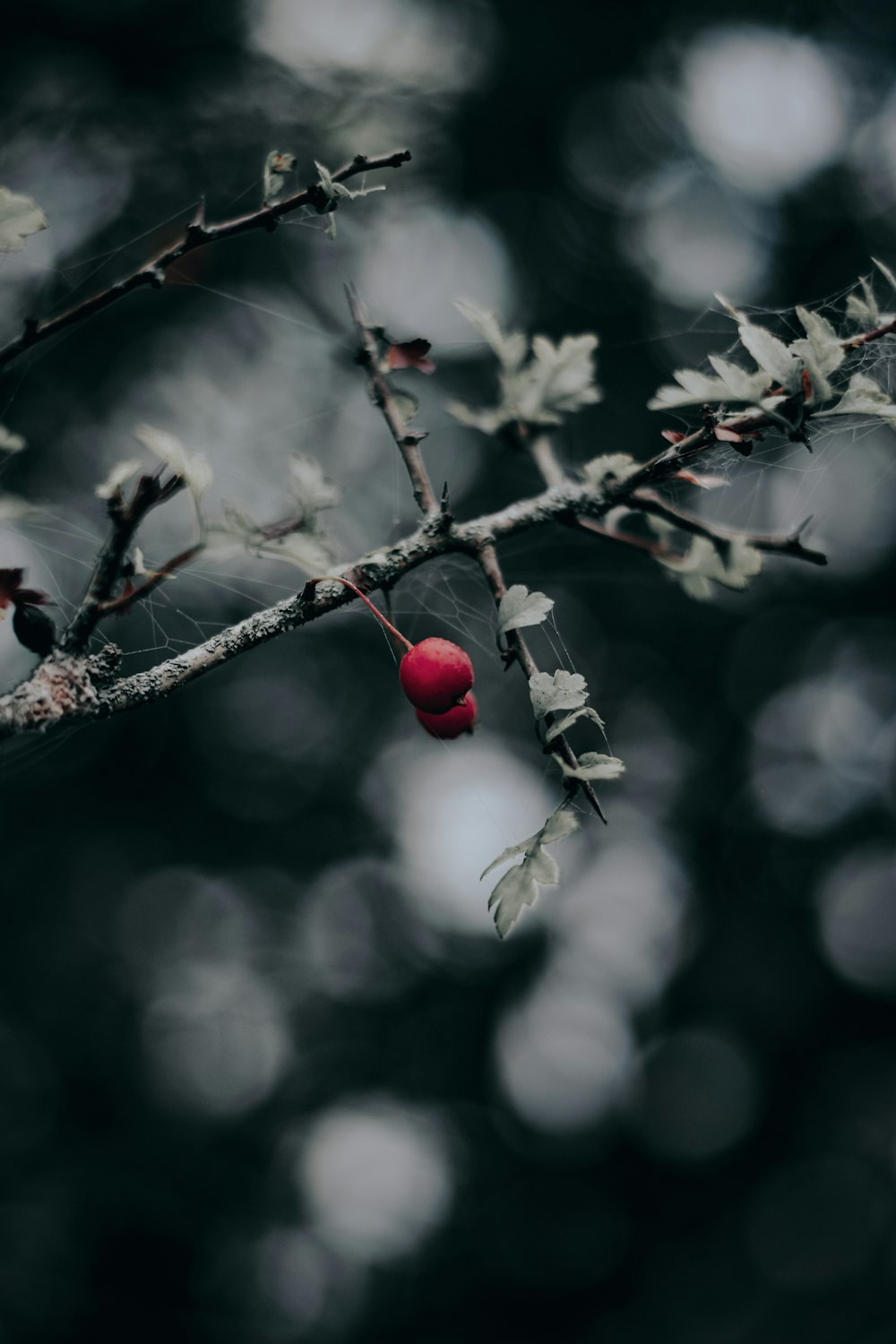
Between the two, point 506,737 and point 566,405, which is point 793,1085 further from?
point 566,405

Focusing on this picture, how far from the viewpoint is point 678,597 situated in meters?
5.38

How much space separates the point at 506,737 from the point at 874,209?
4.12m

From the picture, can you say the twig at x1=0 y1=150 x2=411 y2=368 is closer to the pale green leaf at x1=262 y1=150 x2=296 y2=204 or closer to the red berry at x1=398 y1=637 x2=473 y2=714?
the pale green leaf at x1=262 y1=150 x2=296 y2=204

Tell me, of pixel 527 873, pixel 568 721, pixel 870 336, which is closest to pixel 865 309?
pixel 870 336

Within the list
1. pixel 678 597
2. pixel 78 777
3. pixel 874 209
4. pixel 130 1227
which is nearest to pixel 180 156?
pixel 78 777

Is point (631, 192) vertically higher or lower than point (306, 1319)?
higher

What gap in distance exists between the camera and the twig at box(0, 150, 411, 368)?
2.58ft

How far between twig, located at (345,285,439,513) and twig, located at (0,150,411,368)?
0.25 m

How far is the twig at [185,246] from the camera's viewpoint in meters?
0.79

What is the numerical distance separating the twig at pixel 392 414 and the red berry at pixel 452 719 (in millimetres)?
254

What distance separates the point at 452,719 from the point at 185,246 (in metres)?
0.61

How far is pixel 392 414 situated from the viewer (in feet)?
3.43

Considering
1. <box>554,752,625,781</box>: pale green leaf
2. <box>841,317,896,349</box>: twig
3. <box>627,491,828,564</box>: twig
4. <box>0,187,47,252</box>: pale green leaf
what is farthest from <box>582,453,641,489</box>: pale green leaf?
<box>0,187,47,252</box>: pale green leaf

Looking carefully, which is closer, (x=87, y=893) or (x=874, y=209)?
(x=874, y=209)
